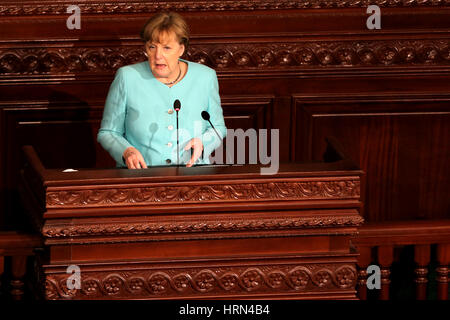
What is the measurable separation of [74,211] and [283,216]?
0.86 metres

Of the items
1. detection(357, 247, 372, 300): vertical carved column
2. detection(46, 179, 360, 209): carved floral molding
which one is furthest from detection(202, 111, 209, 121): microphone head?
detection(357, 247, 372, 300): vertical carved column

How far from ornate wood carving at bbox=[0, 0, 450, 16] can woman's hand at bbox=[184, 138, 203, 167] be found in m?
1.50

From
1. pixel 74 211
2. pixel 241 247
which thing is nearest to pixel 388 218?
pixel 241 247

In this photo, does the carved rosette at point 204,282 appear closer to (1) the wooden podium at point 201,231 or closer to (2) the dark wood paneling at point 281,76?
(1) the wooden podium at point 201,231

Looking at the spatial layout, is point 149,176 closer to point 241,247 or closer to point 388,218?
point 241,247

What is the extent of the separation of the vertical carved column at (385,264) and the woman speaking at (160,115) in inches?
35.7

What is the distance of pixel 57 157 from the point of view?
285 inches

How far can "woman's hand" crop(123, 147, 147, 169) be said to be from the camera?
5.60 meters

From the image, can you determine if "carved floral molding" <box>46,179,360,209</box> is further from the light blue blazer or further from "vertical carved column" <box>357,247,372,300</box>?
"vertical carved column" <box>357,247,372,300</box>

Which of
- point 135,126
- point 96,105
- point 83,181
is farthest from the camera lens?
point 96,105

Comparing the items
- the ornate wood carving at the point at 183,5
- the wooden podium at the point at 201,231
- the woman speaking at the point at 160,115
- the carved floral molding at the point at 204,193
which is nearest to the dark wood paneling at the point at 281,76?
the ornate wood carving at the point at 183,5

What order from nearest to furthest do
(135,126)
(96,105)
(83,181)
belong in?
1. (83,181)
2. (135,126)
3. (96,105)

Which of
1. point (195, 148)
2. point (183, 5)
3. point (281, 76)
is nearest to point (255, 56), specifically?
point (281, 76)
